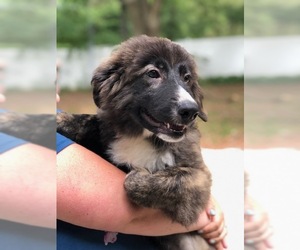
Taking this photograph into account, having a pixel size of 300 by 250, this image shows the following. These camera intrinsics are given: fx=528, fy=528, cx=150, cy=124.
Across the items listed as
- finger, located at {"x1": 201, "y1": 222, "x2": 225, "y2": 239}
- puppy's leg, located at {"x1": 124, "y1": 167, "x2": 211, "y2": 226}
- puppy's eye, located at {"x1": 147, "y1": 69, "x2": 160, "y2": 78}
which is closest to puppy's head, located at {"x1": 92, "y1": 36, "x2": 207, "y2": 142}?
puppy's eye, located at {"x1": 147, "y1": 69, "x2": 160, "y2": 78}

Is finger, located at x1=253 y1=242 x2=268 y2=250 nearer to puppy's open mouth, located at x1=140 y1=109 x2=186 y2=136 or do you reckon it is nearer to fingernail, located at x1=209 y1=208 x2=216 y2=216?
fingernail, located at x1=209 y1=208 x2=216 y2=216

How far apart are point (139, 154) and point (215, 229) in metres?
0.30

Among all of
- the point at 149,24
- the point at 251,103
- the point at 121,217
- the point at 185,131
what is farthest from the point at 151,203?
the point at 149,24

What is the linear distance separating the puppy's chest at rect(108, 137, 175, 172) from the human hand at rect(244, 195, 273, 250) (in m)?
0.23

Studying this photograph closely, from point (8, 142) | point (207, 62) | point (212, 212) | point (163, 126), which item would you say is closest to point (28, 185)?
point (8, 142)

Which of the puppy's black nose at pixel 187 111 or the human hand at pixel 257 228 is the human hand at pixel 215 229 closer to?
the human hand at pixel 257 228

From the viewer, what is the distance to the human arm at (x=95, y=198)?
3.89 feet

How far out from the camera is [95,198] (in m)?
1.22

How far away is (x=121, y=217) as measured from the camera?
1241 mm

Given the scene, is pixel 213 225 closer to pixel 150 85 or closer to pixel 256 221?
pixel 256 221

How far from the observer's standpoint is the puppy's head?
1.31m

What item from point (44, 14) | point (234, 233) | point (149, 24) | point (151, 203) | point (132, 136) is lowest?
point (234, 233)

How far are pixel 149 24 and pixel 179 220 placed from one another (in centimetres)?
75

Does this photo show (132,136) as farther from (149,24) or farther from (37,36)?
(37,36)
